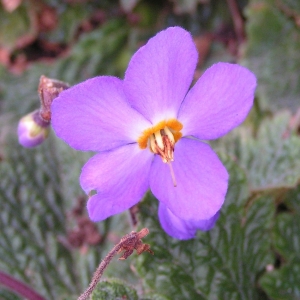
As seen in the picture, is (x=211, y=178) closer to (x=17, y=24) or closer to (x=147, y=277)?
(x=147, y=277)

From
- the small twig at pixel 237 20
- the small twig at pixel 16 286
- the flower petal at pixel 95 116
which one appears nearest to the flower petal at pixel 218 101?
the flower petal at pixel 95 116

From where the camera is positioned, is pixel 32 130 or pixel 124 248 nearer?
pixel 124 248

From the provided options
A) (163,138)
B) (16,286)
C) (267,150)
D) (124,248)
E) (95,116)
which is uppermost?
(95,116)

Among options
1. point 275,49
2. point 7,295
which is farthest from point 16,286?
point 275,49

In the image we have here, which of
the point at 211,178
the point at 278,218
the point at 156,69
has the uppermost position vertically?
the point at 156,69

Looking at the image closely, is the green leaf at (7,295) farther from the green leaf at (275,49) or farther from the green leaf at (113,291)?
the green leaf at (275,49)

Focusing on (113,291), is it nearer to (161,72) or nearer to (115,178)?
(115,178)

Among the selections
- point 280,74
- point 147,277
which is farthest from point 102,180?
point 280,74
